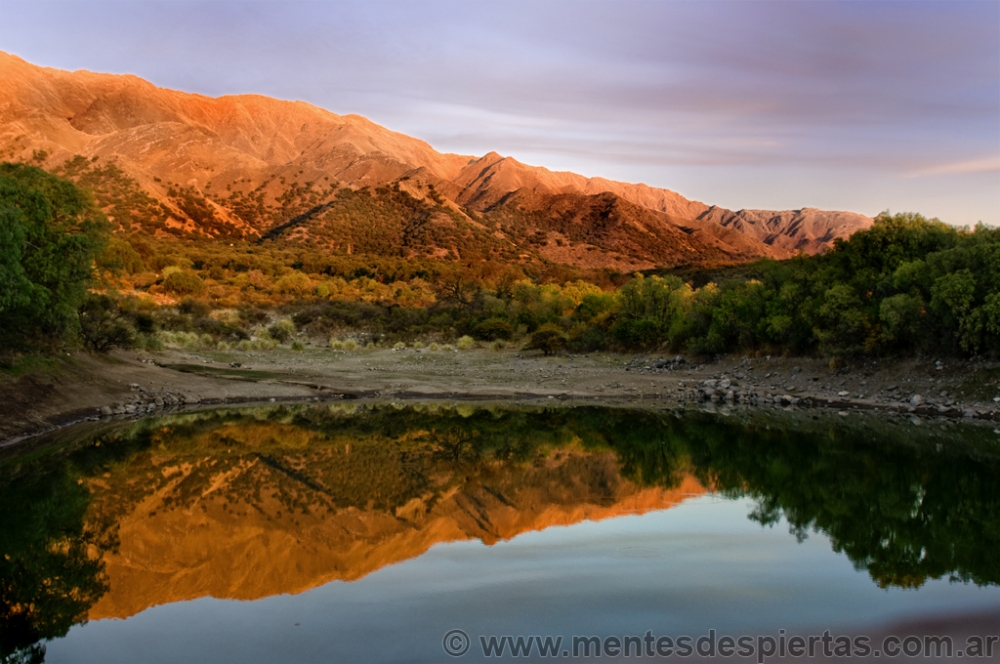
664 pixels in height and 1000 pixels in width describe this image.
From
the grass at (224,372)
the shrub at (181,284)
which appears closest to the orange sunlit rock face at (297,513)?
the grass at (224,372)

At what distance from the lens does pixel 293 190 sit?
110 m

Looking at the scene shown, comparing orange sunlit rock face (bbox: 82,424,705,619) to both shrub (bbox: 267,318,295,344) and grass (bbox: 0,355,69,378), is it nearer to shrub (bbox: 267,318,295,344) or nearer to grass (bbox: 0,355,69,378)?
grass (bbox: 0,355,69,378)

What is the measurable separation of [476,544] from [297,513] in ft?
9.81

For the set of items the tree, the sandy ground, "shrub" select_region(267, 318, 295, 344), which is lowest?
"shrub" select_region(267, 318, 295, 344)

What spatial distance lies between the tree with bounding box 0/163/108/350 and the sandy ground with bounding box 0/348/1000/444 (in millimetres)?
1162

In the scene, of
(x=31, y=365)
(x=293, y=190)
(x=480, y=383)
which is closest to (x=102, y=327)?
(x=31, y=365)

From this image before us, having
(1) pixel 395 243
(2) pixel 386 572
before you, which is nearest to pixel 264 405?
(2) pixel 386 572

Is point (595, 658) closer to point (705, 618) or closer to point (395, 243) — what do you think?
point (705, 618)

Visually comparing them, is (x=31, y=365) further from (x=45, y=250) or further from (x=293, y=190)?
(x=293, y=190)

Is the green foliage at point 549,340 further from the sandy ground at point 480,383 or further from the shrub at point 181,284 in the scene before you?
the shrub at point 181,284

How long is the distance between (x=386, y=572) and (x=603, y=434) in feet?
37.6

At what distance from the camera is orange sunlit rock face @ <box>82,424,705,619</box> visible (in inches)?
304

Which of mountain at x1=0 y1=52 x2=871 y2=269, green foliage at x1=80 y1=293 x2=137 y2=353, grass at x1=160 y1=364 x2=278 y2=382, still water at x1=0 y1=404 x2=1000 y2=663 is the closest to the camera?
still water at x1=0 y1=404 x2=1000 y2=663

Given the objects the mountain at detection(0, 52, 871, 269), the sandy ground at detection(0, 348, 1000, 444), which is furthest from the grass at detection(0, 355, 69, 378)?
the mountain at detection(0, 52, 871, 269)
